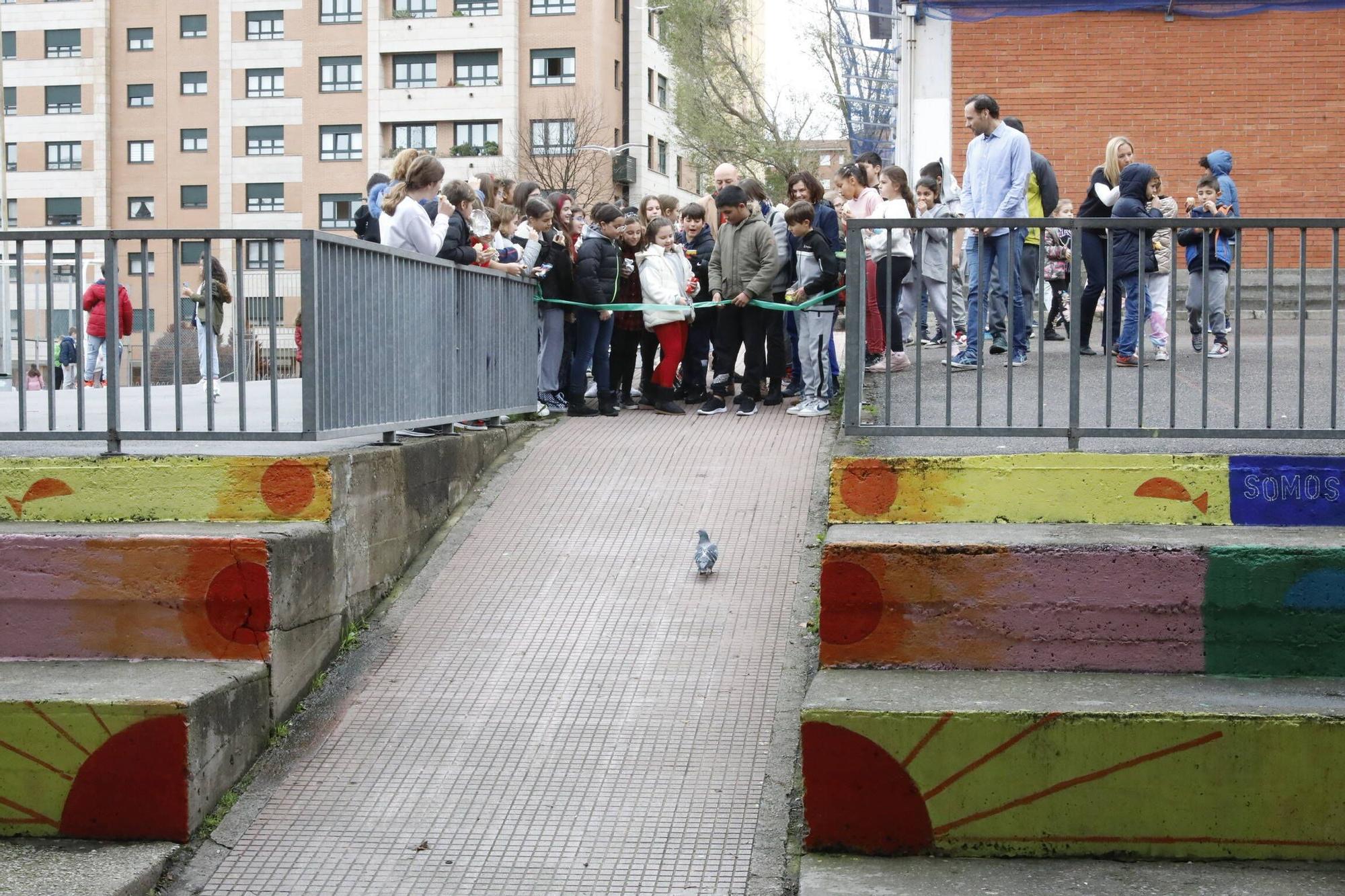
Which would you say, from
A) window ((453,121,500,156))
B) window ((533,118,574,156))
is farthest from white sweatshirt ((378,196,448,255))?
window ((453,121,500,156))

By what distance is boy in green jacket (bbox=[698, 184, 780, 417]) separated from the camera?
12.1 meters

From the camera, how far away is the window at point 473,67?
209 feet

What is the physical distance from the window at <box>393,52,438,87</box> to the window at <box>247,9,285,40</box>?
508 cm

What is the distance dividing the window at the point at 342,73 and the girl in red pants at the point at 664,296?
54.8 metres

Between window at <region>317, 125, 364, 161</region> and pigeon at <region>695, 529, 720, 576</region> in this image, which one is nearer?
pigeon at <region>695, 529, 720, 576</region>

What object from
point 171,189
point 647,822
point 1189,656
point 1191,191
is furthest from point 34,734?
point 171,189

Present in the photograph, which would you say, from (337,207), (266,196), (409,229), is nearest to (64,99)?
(266,196)

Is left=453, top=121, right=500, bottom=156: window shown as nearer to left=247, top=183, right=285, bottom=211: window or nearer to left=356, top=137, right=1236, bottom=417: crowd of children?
left=247, top=183, right=285, bottom=211: window

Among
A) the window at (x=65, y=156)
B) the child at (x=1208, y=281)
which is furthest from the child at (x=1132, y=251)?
the window at (x=65, y=156)

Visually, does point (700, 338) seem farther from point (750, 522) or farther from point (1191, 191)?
point (1191, 191)

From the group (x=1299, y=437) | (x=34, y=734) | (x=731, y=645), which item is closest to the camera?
(x=34, y=734)

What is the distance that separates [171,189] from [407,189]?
60798 millimetres

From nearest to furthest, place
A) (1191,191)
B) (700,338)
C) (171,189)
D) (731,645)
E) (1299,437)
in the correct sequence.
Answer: (1299,437) → (731,645) → (700,338) → (1191,191) → (171,189)

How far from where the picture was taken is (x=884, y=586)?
563 centimetres
